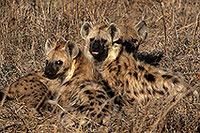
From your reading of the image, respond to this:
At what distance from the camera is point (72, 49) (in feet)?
13.6

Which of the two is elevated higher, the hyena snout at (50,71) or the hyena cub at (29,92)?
the hyena snout at (50,71)

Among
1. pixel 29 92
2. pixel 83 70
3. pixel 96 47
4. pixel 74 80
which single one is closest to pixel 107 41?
pixel 96 47

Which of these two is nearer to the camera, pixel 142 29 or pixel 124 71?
pixel 124 71

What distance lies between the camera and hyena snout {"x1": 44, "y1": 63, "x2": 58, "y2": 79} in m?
4.07

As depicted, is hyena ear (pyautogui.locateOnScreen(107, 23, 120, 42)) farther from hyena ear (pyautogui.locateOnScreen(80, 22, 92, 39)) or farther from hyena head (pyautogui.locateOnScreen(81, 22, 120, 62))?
hyena ear (pyautogui.locateOnScreen(80, 22, 92, 39))

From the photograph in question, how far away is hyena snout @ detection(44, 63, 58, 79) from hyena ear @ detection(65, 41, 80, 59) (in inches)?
10.2

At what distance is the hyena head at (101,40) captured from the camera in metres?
4.48

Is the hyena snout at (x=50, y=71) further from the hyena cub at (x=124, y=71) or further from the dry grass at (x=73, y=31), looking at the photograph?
the hyena cub at (x=124, y=71)

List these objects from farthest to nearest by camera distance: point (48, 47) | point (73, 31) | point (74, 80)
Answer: point (73, 31) < point (48, 47) < point (74, 80)

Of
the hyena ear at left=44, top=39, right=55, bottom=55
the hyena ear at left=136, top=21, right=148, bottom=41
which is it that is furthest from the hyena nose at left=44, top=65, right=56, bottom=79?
the hyena ear at left=136, top=21, right=148, bottom=41

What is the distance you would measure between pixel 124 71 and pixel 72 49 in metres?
0.68

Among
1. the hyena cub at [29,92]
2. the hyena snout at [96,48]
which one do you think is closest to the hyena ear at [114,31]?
the hyena snout at [96,48]

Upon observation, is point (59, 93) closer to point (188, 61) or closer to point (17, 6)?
point (188, 61)

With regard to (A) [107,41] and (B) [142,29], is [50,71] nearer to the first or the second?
(A) [107,41]
